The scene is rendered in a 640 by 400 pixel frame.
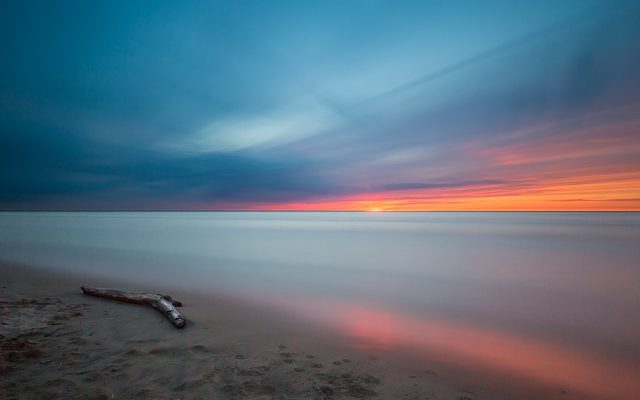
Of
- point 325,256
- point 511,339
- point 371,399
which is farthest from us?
point 325,256

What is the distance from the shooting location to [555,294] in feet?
44.6

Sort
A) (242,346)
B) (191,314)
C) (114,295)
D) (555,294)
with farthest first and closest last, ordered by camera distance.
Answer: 1. (555,294)
2. (114,295)
3. (191,314)
4. (242,346)

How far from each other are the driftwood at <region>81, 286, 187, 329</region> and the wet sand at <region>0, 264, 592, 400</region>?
24 centimetres

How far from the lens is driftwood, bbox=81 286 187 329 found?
314 inches

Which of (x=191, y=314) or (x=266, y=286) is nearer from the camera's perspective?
(x=191, y=314)

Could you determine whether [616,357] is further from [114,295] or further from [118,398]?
[114,295]

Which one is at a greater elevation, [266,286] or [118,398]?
[118,398]

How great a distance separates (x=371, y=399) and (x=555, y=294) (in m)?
12.8

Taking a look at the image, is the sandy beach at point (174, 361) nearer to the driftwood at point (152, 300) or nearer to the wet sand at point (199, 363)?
the wet sand at point (199, 363)

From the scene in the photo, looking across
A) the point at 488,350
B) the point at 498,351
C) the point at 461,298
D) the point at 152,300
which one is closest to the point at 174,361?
the point at 152,300

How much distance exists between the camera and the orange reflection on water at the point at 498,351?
19.9ft

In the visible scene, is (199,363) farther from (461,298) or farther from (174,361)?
(461,298)

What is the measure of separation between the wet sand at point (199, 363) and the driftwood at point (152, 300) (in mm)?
241

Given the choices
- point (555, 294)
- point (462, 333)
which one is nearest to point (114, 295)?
point (462, 333)
